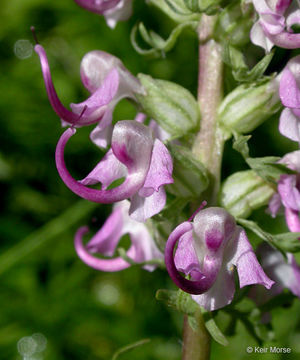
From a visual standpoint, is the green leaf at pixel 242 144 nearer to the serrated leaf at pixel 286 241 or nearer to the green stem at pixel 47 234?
the serrated leaf at pixel 286 241

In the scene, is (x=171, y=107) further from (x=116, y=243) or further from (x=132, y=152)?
(x=116, y=243)

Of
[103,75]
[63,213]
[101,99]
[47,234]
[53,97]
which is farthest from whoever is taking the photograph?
[63,213]

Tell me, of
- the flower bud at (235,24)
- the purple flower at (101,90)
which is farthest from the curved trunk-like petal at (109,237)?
the flower bud at (235,24)

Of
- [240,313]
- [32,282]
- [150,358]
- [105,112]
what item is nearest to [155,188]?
[105,112]

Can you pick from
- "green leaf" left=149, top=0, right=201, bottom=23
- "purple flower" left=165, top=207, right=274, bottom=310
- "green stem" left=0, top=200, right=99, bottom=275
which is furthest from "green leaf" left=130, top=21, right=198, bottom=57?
"green stem" left=0, top=200, right=99, bottom=275

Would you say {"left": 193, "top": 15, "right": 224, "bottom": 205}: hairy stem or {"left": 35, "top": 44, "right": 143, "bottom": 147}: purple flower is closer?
{"left": 35, "top": 44, "right": 143, "bottom": 147}: purple flower

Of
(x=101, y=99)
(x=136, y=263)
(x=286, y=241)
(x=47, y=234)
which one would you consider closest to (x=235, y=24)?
(x=101, y=99)

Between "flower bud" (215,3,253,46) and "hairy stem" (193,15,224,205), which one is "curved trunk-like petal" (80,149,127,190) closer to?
"hairy stem" (193,15,224,205)
